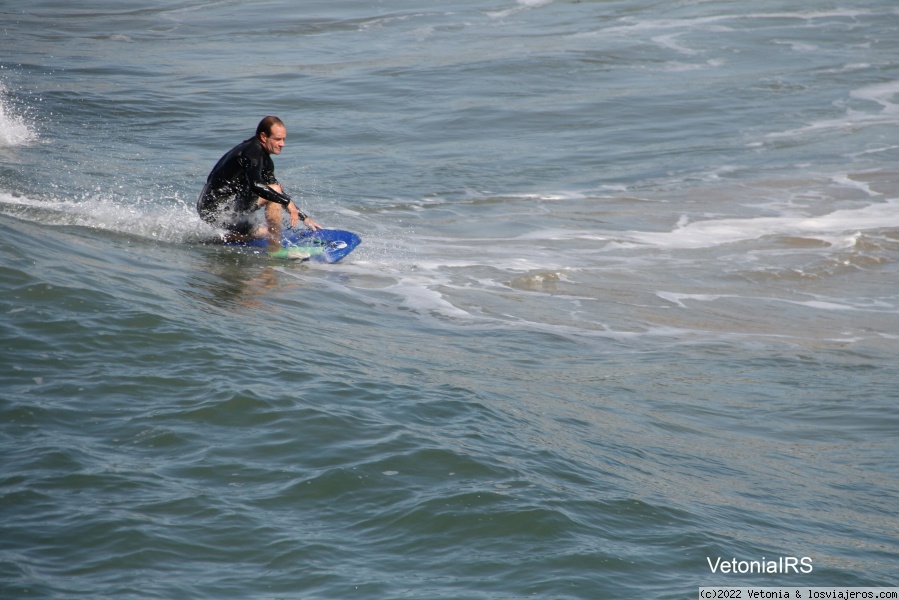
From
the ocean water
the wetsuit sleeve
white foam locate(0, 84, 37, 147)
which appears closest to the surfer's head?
the wetsuit sleeve

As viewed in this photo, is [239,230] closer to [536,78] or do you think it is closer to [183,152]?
[183,152]

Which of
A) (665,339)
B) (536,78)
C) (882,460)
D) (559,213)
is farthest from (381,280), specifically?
(536,78)

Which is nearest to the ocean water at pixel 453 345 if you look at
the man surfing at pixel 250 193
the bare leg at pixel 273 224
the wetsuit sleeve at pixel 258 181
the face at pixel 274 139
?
the bare leg at pixel 273 224

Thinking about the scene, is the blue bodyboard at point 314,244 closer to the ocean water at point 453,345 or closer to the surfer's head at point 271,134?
the ocean water at point 453,345

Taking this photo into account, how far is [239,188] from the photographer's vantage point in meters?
10.6

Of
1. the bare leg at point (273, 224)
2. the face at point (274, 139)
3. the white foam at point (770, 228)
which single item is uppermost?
the face at point (274, 139)

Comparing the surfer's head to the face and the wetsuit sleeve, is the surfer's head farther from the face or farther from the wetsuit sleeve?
the wetsuit sleeve

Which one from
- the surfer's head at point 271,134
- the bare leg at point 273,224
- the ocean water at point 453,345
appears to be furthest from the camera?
the bare leg at point 273,224

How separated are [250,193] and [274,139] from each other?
28.2 inches

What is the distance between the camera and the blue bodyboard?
1105 cm

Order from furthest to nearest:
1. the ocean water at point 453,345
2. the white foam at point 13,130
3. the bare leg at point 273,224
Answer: the white foam at point 13,130 → the bare leg at point 273,224 → the ocean water at point 453,345

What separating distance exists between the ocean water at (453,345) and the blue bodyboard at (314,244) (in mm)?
315

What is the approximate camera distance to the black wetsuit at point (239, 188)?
1033cm

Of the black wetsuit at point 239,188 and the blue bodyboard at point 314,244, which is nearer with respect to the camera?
the black wetsuit at point 239,188
